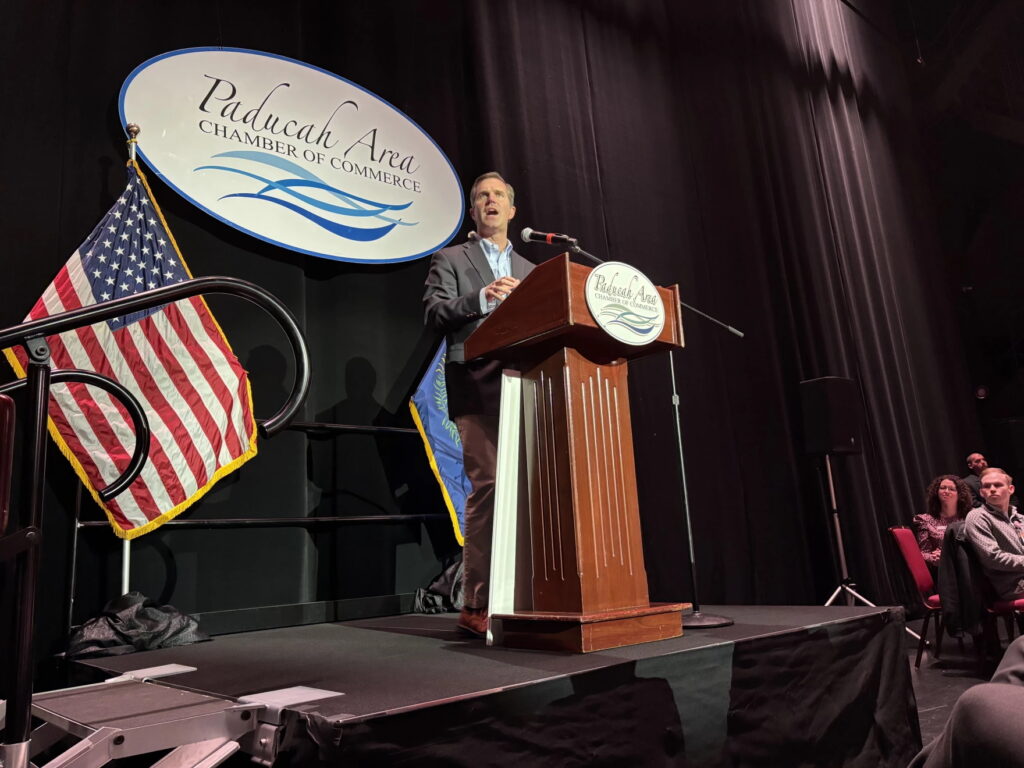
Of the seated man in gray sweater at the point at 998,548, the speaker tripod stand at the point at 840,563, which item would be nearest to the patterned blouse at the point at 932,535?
the speaker tripod stand at the point at 840,563

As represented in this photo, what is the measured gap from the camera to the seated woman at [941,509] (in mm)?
4219

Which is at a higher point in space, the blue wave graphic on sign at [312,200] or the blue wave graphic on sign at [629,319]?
the blue wave graphic on sign at [312,200]

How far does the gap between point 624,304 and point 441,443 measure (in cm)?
202

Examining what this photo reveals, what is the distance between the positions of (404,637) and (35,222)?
2.08 metres

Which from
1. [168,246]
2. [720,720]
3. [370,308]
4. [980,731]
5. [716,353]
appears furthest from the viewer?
[716,353]

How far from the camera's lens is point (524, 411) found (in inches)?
69.7

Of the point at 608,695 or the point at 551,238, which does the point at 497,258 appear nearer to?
the point at 551,238

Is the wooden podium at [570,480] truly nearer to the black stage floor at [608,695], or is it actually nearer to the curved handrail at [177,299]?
the black stage floor at [608,695]

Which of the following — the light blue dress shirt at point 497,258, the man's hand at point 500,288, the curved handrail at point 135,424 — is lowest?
the curved handrail at point 135,424

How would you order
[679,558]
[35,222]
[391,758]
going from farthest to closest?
[679,558]
[35,222]
[391,758]

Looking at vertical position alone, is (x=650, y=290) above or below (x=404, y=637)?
above

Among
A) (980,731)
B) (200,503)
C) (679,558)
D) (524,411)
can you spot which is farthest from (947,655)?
(980,731)

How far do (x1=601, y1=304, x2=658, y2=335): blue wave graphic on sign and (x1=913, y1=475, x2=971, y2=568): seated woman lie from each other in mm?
3294

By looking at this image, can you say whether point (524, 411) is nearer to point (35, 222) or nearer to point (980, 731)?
point (980, 731)
